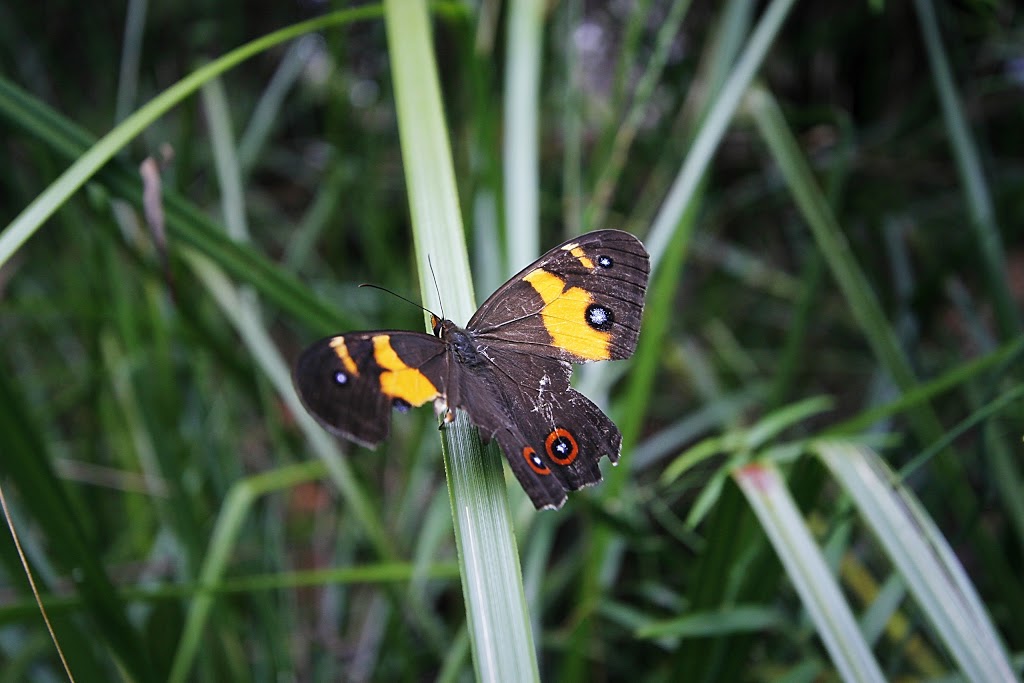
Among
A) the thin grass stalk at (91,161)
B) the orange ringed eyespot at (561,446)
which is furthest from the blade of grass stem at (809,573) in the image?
the thin grass stalk at (91,161)

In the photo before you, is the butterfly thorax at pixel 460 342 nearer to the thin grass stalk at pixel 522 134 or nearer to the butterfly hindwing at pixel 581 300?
the butterfly hindwing at pixel 581 300

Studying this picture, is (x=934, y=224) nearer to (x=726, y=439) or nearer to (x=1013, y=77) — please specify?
(x=1013, y=77)

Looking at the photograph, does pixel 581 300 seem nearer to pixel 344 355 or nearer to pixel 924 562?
pixel 344 355

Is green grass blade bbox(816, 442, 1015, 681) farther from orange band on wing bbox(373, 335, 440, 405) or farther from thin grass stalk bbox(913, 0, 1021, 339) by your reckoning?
thin grass stalk bbox(913, 0, 1021, 339)

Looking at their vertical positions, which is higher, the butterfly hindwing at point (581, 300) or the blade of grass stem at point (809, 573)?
the butterfly hindwing at point (581, 300)

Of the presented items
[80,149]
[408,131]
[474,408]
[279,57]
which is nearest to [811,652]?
[474,408]

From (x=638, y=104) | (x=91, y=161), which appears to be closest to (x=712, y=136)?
(x=638, y=104)
